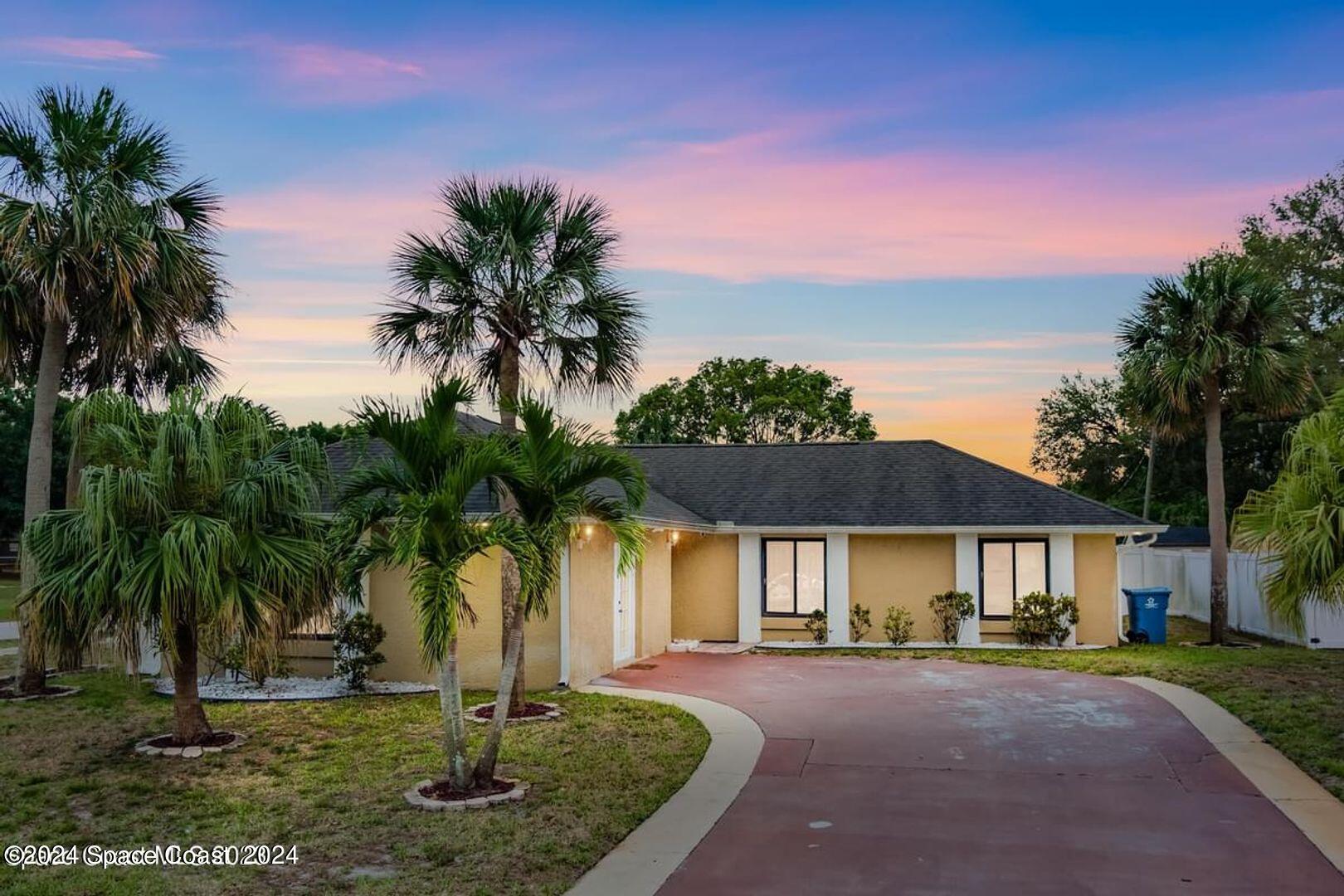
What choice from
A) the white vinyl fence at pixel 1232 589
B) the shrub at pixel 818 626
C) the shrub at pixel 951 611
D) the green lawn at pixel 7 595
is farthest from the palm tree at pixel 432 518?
the green lawn at pixel 7 595

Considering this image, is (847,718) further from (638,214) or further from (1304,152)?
(1304,152)

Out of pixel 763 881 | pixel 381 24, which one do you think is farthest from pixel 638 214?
pixel 763 881

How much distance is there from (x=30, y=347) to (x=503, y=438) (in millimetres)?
10462

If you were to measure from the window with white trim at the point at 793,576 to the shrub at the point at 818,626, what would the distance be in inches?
13.4

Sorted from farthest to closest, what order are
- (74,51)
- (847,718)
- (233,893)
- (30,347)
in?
1. (30,347)
2. (74,51)
3. (847,718)
4. (233,893)

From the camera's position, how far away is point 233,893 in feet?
21.2

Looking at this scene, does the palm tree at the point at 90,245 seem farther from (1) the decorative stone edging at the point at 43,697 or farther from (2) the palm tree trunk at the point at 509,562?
(2) the palm tree trunk at the point at 509,562

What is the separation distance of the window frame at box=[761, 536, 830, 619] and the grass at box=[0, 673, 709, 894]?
802 centimetres

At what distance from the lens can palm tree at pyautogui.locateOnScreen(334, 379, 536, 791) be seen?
8.09 m

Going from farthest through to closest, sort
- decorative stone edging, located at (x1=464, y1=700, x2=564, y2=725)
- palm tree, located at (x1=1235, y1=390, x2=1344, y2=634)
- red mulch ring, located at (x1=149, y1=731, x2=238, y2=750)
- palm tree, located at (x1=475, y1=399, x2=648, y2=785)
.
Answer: decorative stone edging, located at (x1=464, y1=700, x2=564, y2=725) < red mulch ring, located at (x1=149, y1=731, x2=238, y2=750) < palm tree, located at (x1=1235, y1=390, x2=1344, y2=634) < palm tree, located at (x1=475, y1=399, x2=648, y2=785)

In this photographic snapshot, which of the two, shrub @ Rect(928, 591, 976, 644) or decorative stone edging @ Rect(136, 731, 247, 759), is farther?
shrub @ Rect(928, 591, 976, 644)

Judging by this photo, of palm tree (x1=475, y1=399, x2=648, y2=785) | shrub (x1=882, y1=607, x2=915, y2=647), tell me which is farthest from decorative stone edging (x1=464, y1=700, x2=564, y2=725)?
shrub (x1=882, y1=607, x2=915, y2=647)

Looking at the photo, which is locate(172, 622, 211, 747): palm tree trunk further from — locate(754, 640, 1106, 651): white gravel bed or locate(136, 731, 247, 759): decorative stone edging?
locate(754, 640, 1106, 651): white gravel bed

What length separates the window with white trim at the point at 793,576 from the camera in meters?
20.9
